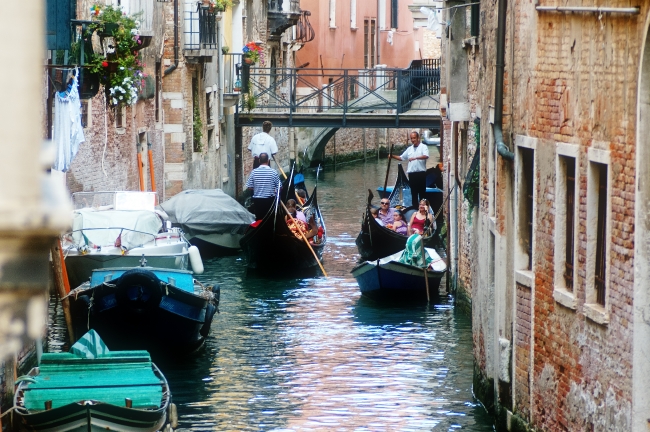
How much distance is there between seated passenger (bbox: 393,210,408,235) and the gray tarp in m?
1.98

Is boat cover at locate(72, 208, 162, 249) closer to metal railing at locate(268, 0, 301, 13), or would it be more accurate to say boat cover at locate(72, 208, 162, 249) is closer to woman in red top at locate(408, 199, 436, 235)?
woman in red top at locate(408, 199, 436, 235)

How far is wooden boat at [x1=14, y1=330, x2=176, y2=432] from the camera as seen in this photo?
21.5 feet

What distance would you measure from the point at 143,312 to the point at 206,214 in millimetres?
6345

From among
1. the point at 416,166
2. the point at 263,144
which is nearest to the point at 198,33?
the point at 263,144

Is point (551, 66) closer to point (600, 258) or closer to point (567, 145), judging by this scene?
point (567, 145)

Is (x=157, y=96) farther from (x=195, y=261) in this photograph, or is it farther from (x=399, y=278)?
(x=399, y=278)

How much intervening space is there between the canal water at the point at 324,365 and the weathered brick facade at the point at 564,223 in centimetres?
86

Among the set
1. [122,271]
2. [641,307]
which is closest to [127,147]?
[122,271]

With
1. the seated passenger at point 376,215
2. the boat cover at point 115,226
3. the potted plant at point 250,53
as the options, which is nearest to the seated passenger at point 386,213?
the seated passenger at point 376,215

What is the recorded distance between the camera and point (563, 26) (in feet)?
19.2

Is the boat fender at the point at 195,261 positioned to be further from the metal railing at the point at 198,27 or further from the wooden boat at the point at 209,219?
the metal railing at the point at 198,27

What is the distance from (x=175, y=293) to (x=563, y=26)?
4720 mm

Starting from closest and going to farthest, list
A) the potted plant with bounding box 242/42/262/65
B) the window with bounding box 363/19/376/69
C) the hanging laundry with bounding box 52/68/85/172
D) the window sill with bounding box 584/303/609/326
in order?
the window sill with bounding box 584/303/609/326 < the hanging laundry with bounding box 52/68/85/172 < the potted plant with bounding box 242/42/262/65 < the window with bounding box 363/19/376/69

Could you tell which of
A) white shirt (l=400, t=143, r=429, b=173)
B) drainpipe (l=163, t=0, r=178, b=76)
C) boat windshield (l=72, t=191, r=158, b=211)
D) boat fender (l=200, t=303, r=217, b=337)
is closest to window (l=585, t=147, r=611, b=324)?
boat fender (l=200, t=303, r=217, b=337)
